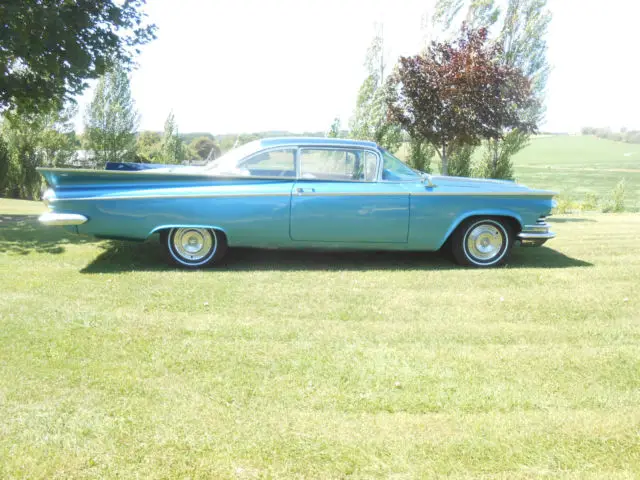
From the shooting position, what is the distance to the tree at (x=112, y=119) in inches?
1292

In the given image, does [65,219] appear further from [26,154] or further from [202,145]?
[202,145]

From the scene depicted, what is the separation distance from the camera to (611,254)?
7.69 m

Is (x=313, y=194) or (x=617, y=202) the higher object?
(x=313, y=194)

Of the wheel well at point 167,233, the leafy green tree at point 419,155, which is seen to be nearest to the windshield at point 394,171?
the wheel well at point 167,233

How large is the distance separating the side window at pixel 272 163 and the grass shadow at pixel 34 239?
9.50 feet

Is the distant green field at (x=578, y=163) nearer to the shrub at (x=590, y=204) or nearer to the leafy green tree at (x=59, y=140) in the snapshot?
the shrub at (x=590, y=204)

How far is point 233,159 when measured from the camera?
6738 millimetres

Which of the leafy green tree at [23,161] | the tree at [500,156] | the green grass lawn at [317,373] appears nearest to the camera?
the green grass lawn at [317,373]

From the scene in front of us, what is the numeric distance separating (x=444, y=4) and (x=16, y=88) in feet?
44.2

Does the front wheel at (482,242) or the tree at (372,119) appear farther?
the tree at (372,119)

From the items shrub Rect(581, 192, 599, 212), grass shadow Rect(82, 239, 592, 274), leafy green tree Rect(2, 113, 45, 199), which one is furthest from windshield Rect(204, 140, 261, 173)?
leafy green tree Rect(2, 113, 45, 199)

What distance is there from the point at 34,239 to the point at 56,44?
4514mm

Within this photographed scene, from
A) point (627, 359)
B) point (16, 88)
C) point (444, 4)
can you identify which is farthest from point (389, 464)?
point (444, 4)

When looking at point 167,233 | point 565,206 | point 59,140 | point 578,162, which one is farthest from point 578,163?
point 167,233
